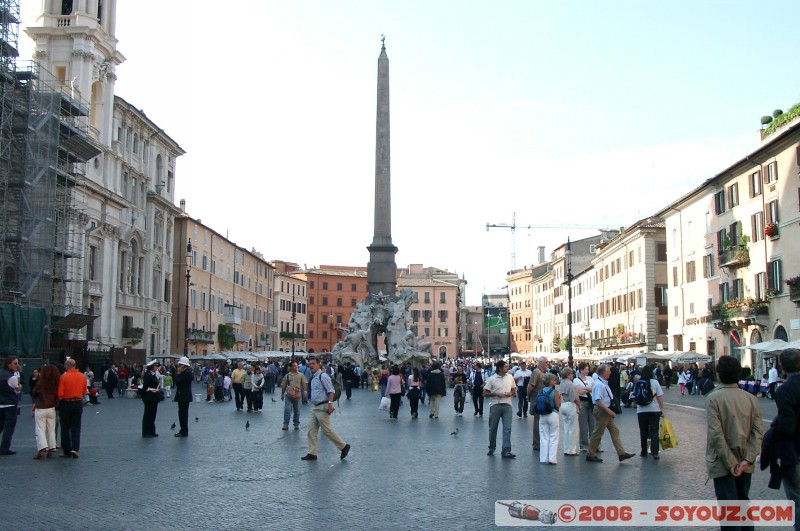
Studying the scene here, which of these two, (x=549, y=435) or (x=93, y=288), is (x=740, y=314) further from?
(x=93, y=288)

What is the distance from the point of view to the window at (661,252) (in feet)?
180

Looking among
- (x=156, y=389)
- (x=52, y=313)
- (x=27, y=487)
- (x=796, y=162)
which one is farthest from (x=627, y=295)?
(x=27, y=487)

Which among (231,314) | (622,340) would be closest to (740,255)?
(622,340)

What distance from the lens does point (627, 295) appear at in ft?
195

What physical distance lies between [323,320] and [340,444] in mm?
93280

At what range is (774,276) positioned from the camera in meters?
35.5

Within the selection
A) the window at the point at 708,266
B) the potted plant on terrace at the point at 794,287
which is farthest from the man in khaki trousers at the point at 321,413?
the window at the point at 708,266

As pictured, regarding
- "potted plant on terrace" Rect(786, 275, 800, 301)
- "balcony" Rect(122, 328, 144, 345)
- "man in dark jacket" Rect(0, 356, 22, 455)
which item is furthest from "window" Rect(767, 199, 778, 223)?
"balcony" Rect(122, 328, 144, 345)

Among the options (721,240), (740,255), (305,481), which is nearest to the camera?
(305,481)

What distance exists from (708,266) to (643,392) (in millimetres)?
33857

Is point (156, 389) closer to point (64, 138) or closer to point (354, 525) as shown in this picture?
point (354, 525)

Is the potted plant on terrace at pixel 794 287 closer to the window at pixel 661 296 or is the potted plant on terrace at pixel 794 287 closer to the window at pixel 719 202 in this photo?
the window at pixel 719 202

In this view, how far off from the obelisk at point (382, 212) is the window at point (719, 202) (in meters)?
15.9

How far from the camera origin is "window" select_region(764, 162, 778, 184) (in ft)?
116
